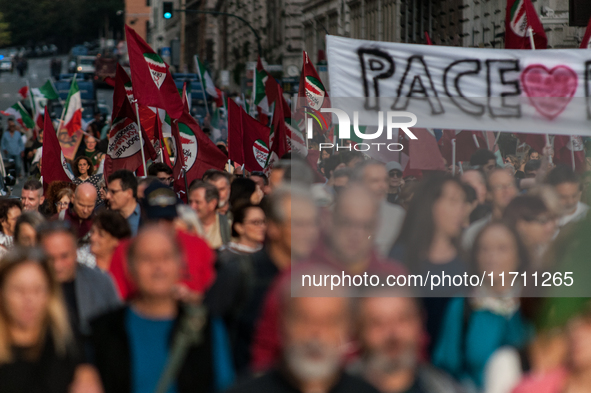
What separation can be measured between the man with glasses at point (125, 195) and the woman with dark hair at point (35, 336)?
3458 millimetres

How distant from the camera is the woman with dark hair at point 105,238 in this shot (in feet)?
18.6

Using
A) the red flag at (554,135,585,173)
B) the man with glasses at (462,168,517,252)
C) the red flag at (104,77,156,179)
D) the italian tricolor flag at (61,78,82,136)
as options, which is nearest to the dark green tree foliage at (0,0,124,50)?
the italian tricolor flag at (61,78,82,136)

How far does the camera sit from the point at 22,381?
354cm

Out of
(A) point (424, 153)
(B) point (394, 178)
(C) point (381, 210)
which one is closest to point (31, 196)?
(B) point (394, 178)

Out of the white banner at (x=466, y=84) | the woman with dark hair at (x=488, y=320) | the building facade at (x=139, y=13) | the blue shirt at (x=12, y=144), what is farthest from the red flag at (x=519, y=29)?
the building facade at (x=139, y=13)

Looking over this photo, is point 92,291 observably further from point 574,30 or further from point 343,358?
point 574,30

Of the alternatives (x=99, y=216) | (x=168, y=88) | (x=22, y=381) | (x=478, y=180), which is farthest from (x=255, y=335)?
(x=168, y=88)

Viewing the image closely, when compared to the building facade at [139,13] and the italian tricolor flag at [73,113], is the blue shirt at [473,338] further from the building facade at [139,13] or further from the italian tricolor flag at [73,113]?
the building facade at [139,13]

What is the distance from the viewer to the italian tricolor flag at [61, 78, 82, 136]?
16484mm

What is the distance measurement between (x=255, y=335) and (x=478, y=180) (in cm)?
329

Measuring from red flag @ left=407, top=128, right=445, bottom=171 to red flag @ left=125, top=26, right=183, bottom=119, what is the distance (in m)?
2.73

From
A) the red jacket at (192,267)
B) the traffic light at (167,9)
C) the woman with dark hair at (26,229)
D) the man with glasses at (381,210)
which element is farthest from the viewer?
the traffic light at (167,9)

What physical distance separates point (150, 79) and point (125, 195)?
3784mm

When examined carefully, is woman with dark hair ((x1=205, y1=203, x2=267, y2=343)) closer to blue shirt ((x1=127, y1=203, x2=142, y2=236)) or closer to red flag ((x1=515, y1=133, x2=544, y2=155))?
blue shirt ((x1=127, y1=203, x2=142, y2=236))
